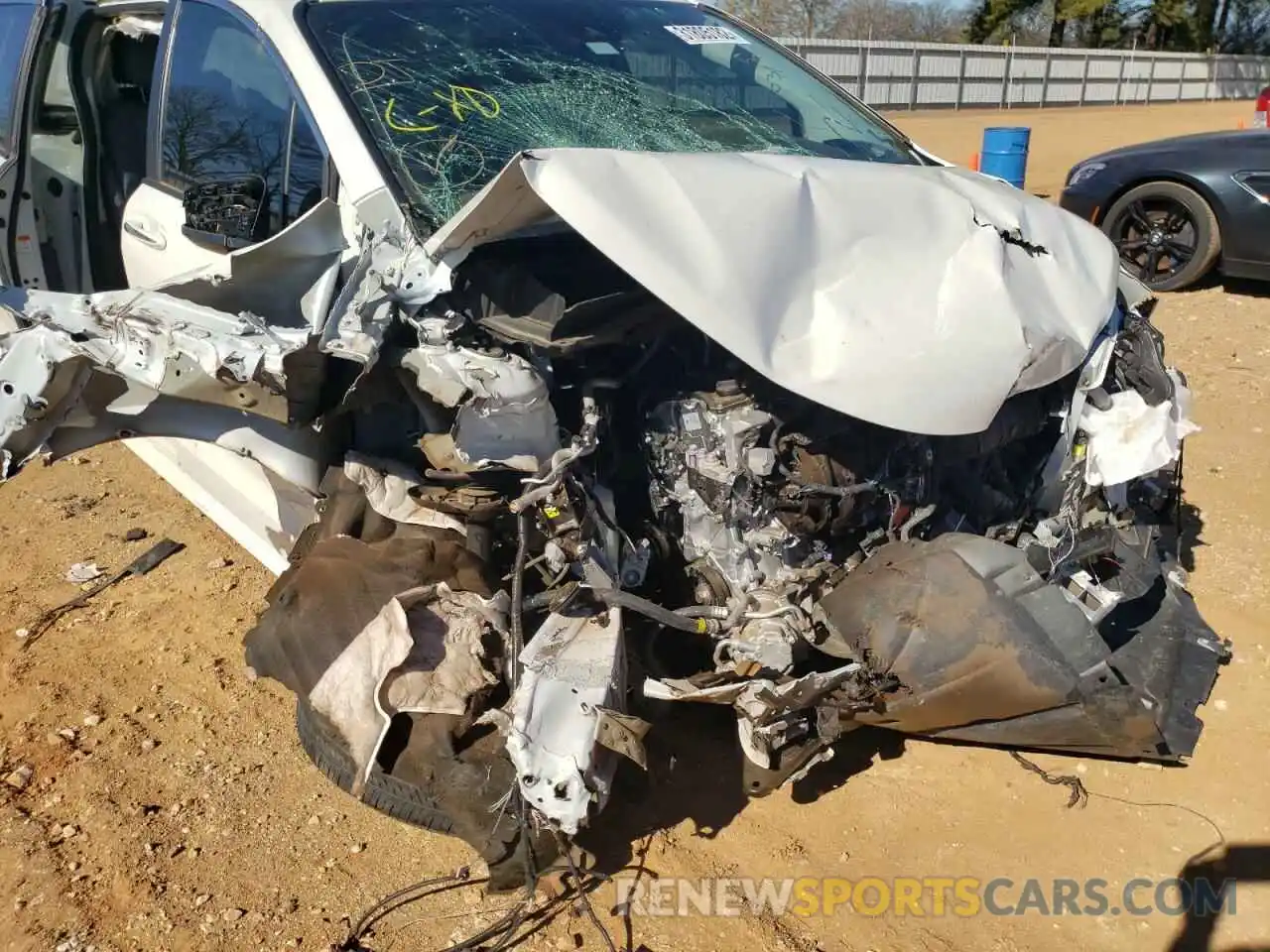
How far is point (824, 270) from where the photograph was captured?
88.4 inches

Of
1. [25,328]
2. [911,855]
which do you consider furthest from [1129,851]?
[25,328]

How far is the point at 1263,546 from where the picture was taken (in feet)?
12.9

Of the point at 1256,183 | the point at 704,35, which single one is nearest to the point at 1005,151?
the point at 1256,183

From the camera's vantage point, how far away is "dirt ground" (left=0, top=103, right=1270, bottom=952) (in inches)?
91.3

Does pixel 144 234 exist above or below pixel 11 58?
below

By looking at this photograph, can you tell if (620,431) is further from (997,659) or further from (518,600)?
(997,659)

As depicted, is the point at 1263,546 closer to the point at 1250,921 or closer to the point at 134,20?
the point at 1250,921

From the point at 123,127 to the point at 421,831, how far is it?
3.41 m

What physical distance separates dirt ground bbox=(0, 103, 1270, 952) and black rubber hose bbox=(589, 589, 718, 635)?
1.70 ft

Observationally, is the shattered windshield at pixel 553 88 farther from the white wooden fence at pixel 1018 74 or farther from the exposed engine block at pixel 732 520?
the white wooden fence at pixel 1018 74

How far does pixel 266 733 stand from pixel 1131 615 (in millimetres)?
2508

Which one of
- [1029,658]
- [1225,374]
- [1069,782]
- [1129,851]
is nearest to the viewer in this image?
[1029,658]

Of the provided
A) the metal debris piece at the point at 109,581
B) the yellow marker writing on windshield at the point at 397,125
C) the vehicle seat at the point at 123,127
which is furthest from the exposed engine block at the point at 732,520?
the vehicle seat at the point at 123,127

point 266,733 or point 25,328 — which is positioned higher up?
point 25,328
